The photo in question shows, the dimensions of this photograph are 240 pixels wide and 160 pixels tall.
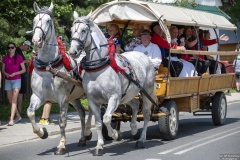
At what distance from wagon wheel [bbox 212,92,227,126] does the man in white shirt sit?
2.90m

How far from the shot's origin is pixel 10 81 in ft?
52.5

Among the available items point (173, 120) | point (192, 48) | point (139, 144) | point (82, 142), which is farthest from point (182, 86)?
point (82, 142)

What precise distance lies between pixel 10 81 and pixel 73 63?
4668mm

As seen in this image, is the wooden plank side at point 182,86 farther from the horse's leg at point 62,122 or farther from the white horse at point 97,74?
the horse's leg at point 62,122

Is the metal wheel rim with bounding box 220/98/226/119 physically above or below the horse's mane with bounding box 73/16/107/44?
below

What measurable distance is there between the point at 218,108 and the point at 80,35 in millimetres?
5706

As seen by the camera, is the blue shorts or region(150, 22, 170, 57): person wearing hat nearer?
region(150, 22, 170, 57): person wearing hat

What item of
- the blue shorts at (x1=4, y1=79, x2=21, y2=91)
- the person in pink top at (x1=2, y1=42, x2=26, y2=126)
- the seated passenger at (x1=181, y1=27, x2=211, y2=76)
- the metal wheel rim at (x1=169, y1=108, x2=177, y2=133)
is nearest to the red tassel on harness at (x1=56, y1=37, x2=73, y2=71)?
the metal wheel rim at (x1=169, y1=108, x2=177, y2=133)

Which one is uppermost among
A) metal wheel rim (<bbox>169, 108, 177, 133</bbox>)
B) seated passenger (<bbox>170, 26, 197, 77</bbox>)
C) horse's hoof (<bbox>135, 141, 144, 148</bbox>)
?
seated passenger (<bbox>170, 26, 197, 77</bbox>)

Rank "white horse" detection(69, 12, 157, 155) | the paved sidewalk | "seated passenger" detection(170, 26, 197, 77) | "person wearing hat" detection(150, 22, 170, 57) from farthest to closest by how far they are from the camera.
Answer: "seated passenger" detection(170, 26, 197, 77) → the paved sidewalk → "person wearing hat" detection(150, 22, 170, 57) → "white horse" detection(69, 12, 157, 155)

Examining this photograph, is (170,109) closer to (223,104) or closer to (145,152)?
(145,152)

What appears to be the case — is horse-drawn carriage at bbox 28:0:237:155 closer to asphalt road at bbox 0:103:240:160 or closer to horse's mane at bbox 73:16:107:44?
horse's mane at bbox 73:16:107:44

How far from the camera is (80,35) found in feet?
35.3

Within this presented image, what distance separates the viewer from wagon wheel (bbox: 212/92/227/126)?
1535cm
